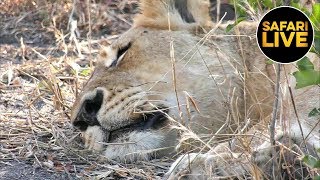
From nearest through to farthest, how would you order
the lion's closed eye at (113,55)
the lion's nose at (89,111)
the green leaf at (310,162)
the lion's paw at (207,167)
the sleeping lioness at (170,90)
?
the green leaf at (310,162) → the lion's paw at (207,167) → the sleeping lioness at (170,90) → the lion's nose at (89,111) → the lion's closed eye at (113,55)

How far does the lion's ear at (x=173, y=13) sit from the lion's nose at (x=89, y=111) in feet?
1.32

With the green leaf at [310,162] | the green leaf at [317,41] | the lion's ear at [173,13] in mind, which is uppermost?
the green leaf at [317,41]

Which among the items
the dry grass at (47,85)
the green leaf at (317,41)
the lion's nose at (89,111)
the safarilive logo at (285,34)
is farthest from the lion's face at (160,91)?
the green leaf at (317,41)

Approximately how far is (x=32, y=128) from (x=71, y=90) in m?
0.60

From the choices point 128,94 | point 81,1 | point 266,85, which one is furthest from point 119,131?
point 81,1

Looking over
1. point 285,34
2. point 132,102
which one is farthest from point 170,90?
point 285,34

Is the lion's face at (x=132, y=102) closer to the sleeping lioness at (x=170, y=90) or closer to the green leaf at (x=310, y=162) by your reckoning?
the sleeping lioness at (x=170, y=90)

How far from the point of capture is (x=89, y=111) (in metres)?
2.77

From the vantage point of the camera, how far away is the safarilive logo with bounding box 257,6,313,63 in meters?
1.93

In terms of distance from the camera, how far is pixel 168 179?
2.29m

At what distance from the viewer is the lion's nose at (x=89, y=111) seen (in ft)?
8.99

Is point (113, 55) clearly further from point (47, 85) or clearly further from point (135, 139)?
point (47, 85)

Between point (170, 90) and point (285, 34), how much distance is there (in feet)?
2.70

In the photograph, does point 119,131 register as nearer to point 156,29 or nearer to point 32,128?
point 156,29
